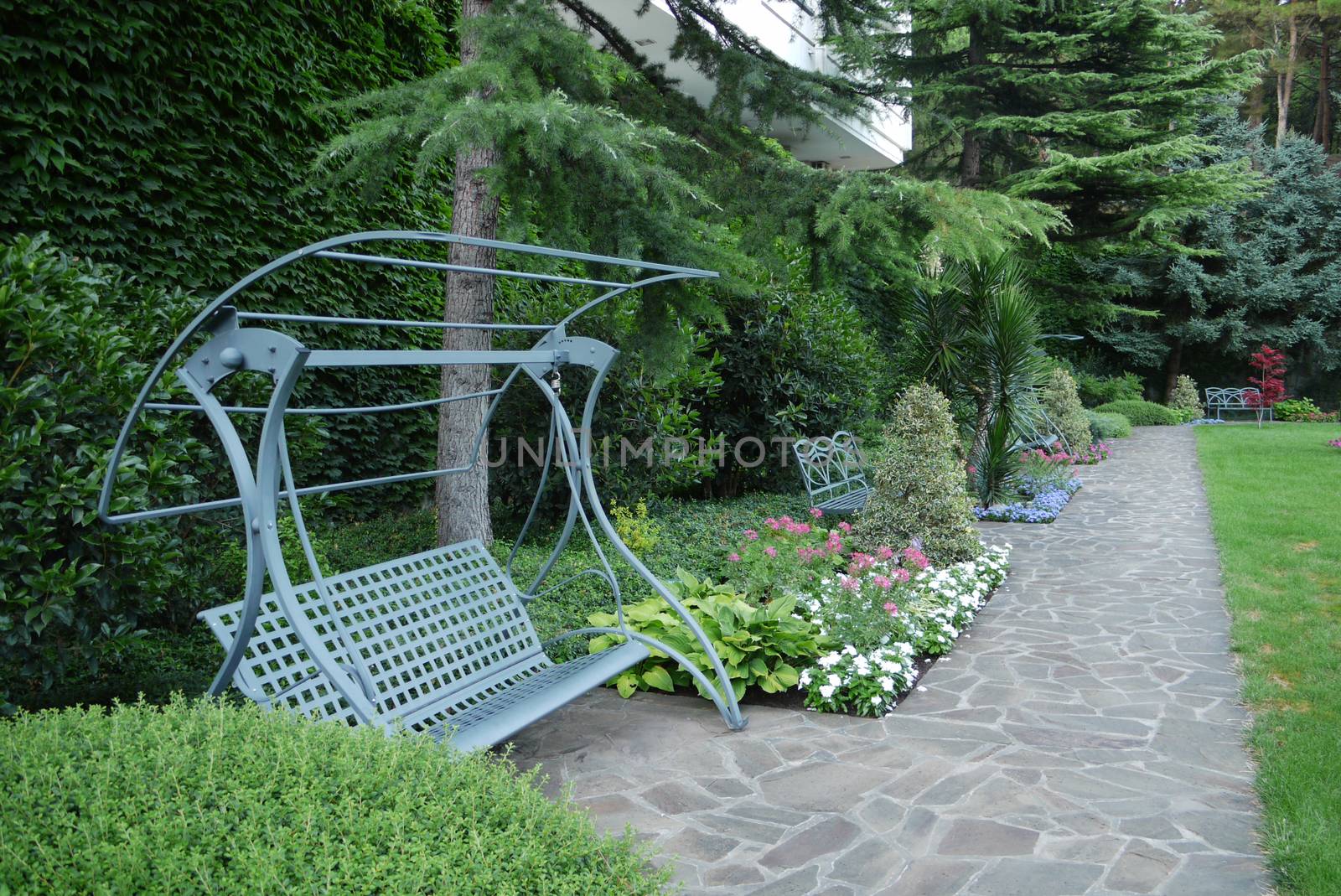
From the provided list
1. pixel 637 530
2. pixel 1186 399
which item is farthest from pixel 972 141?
pixel 637 530

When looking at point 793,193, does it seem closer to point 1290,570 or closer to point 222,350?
point 222,350

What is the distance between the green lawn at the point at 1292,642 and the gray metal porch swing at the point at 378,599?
2110 millimetres

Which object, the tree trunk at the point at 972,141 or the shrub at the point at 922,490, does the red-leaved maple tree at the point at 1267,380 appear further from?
the shrub at the point at 922,490

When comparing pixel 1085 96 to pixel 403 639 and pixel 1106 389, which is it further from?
pixel 403 639

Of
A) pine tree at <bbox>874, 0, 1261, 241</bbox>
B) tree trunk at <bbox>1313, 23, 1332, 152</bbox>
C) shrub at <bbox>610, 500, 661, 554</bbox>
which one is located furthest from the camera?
tree trunk at <bbox>1313, 23, 1332, 152</bbox>

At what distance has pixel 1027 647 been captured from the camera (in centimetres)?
533

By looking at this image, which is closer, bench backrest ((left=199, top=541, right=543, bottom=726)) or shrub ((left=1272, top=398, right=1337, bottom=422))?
bench backrest ((left=199, top=541, right=543, bottom=726))

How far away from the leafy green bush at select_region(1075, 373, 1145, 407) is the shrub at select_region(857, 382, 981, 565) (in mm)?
16679

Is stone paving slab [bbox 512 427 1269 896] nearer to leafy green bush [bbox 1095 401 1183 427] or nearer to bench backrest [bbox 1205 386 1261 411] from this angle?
leafy green bush [bbox 1095 401 1183 427]

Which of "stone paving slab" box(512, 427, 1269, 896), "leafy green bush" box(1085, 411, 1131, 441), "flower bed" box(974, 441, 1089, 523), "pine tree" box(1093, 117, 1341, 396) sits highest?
"pine tree" box(1093, 117, 1341, 396)

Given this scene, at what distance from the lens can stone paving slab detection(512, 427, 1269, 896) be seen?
9.48 ft

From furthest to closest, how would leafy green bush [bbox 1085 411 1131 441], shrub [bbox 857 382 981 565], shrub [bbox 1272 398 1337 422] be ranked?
shrub [bbox 1272 398 1337 422]
leafy green bush [bbox 1085 411 1131 441]
shrub [bbox 857 382 981 565]

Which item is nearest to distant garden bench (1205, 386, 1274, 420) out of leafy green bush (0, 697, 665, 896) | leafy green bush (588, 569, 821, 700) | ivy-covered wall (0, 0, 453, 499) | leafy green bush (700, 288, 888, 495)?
leafy green bush (700, 288, 888, 495)

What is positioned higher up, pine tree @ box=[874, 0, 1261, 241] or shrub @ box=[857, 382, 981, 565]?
pine tree @ box=[874, 0, 1261, 241]
